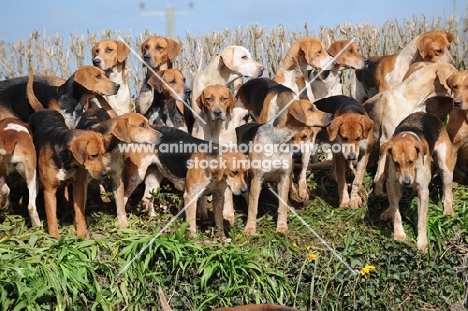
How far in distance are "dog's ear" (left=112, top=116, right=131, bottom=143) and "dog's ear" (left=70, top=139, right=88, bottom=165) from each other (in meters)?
0.54

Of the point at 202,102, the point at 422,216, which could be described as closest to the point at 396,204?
the point at 422,216

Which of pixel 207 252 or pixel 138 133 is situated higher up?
pixel 138 133

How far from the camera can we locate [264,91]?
10.5 metres

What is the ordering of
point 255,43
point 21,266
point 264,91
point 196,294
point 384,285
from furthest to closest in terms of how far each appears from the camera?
point 255,43, point 264,91, point 384,285, point 196,294, point 21,266

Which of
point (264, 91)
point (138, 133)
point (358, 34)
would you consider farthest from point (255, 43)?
point (138, 133)

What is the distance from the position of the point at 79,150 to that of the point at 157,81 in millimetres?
2424

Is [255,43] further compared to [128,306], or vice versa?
[255,43]

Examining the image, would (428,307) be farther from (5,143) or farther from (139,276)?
Result: (5,143)

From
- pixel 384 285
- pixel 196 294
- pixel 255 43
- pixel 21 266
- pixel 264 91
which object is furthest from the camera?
pixel 255 43

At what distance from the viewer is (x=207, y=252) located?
8.34 m

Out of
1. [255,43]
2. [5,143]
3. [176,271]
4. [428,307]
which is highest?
[255,43]

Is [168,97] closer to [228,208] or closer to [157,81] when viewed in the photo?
[157,81]

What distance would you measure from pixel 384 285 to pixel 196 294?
A: 6.78 feet

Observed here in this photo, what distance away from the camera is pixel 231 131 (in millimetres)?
10141
